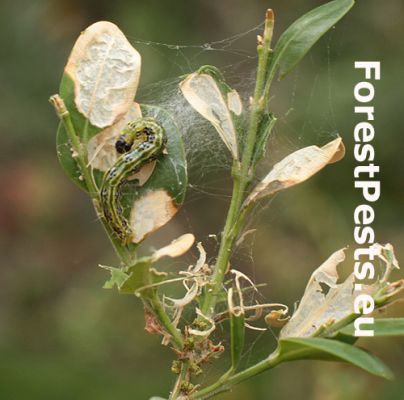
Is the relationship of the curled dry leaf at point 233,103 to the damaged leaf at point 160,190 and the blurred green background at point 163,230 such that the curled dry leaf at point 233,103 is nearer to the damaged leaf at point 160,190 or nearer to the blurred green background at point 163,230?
the damaged leaf at point 160,190

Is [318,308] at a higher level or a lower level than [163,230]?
lower

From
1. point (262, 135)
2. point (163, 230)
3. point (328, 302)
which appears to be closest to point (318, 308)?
point (328, 302)

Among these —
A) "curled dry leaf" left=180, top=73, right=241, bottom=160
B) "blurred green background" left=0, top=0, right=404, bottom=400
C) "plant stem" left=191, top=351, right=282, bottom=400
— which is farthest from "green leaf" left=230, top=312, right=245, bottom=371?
"blurred green background" left=0, top=0, right=404, bottom=400

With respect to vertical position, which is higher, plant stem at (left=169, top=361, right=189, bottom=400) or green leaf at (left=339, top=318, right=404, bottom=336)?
green leaf at (left=339, top=318, right=404, bottom=336)

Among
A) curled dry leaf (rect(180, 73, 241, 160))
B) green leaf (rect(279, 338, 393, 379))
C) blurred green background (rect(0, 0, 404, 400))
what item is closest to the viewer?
green leaf (rect(279, 338, 393, 379))

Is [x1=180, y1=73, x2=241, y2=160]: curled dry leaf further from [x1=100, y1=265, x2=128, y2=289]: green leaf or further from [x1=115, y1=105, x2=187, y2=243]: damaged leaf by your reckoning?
[x1=100, y1=265, x2=128, y2=289]: green leaf

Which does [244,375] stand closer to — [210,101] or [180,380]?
[180,380]

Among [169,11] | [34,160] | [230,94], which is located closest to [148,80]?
[169,11]
